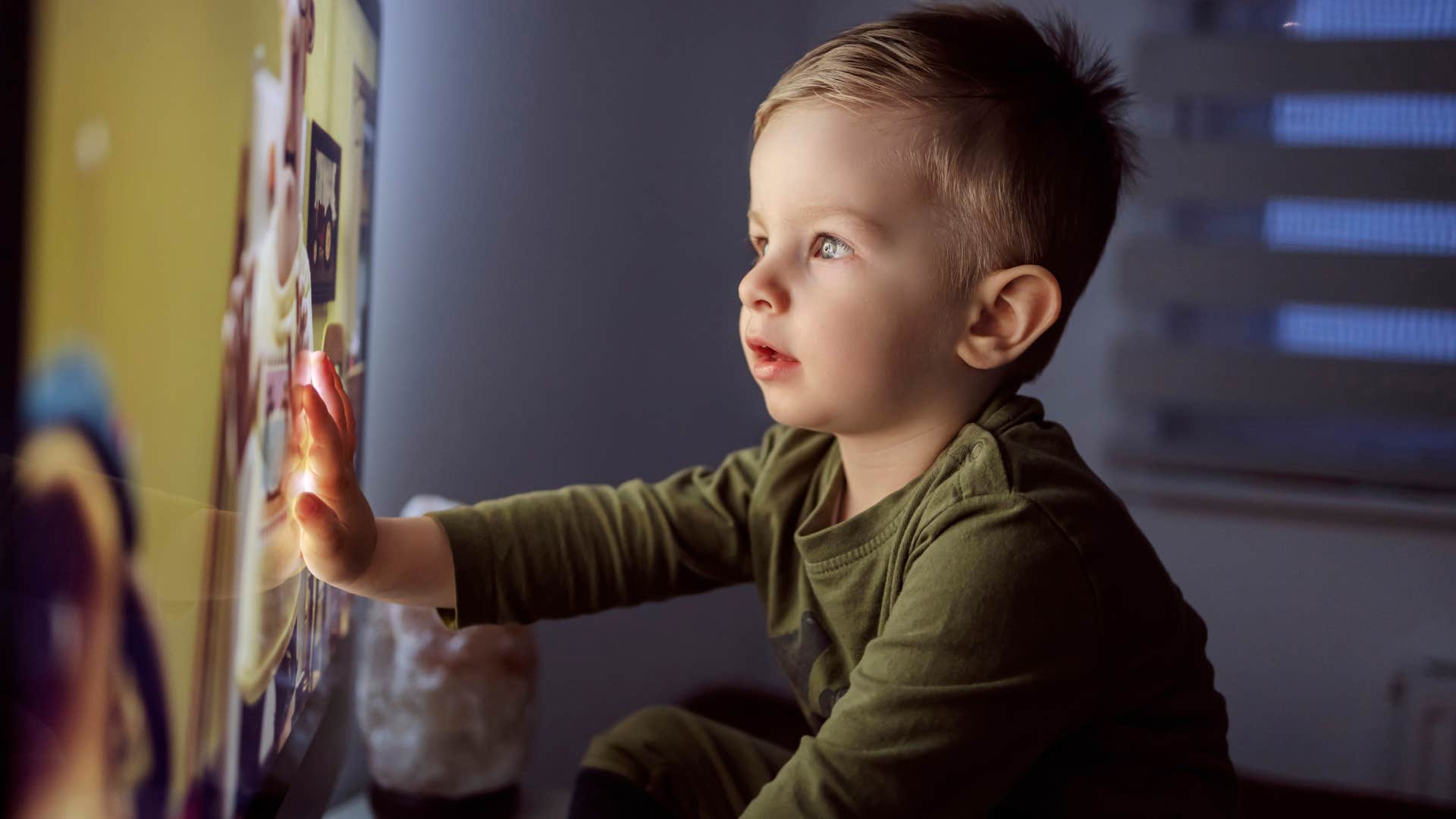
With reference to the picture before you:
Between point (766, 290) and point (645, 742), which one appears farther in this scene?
point (645, 742)

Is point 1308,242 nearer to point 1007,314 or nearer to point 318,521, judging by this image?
point 1007,314

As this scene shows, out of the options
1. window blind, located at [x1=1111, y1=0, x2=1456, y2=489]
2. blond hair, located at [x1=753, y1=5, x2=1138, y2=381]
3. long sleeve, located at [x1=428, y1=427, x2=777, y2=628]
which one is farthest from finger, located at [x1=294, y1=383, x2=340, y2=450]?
window blind, located at [x1=1111, y1=0, x2=1456, y2=489]

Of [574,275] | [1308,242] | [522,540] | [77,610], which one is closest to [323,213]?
[522,540]

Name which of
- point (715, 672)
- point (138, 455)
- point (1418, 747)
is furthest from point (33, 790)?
point (1418, 747)

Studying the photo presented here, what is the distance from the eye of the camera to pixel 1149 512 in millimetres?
1655

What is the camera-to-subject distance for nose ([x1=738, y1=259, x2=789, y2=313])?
0.83m

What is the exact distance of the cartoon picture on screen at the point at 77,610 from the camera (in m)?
0.34

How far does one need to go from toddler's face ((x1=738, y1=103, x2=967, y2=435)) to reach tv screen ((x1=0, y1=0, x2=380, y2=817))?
0.31 m

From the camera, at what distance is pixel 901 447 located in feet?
2.94

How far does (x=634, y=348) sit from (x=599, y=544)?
579 mm

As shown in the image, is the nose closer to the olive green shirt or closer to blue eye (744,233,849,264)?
blue eye (744,233,849,264)

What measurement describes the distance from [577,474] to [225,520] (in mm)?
907

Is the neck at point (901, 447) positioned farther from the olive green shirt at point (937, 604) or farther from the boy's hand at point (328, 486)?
the boy's hand at point (328, 486)

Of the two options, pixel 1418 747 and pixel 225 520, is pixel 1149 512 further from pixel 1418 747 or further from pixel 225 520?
pixel 225 520
